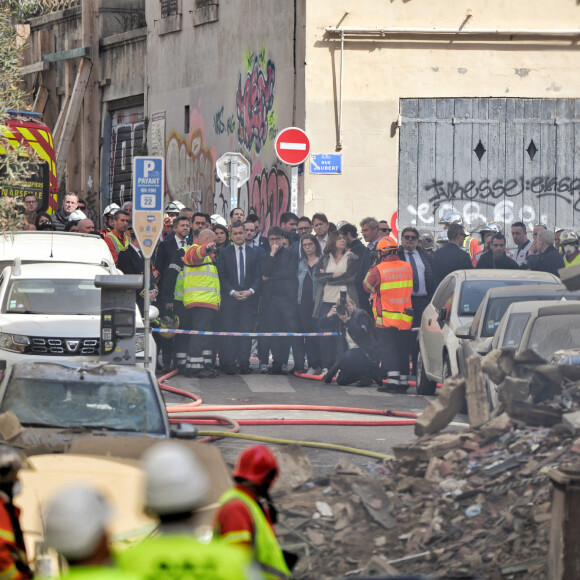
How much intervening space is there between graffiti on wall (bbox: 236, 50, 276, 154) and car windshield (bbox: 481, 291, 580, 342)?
37.5ft

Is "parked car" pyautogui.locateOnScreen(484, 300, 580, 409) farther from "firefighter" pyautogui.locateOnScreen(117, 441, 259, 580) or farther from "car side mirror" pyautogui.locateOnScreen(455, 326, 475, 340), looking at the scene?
"firefighter" pyautogui.locateOnScreen(117, 441, 259, 580)

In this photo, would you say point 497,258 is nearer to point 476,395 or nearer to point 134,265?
point 134,265

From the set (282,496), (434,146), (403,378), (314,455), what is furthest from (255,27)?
(282,496)

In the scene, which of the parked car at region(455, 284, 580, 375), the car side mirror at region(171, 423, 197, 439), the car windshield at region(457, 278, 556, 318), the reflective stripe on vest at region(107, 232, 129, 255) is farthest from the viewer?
the reflective stripe on vest at region(107, 232, 129, 255)

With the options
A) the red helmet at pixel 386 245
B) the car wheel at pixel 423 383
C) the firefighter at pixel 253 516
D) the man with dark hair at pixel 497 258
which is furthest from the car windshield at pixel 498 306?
the firefighter at pixel 253 516

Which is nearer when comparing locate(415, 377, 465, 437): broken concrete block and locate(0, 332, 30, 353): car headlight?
locate(415, 377, 465, 437): broken concrete block

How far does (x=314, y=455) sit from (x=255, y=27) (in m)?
15.9

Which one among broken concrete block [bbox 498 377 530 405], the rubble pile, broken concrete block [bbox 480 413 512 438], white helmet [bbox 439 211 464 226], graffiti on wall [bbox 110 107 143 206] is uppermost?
graffiti on wall [bbox 110 107 143 206]

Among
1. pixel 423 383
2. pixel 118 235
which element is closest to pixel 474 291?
pixel 423 383

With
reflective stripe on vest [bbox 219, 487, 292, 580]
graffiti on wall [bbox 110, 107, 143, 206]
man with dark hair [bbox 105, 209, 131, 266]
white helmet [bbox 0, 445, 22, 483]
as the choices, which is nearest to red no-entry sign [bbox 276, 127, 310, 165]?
man with dark hair [bbox 105, 209, 131, 266]

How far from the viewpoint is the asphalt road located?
40.7ft

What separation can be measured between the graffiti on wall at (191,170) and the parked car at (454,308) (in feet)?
44.1

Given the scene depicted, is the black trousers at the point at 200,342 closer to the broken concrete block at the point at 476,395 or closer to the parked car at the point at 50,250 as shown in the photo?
the parked car at the point at 50,250

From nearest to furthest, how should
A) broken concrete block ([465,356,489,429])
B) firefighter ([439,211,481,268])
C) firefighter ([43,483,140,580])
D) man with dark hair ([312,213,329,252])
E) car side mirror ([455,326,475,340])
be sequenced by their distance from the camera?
firefighter ([43,483,140,580]) → broken concrete block ([465,356,489,429]) → car side mirror ([455,326,475,340]) → man with dark hair ([312,213,329,252]) → firefighter ([439,211,481,268])
